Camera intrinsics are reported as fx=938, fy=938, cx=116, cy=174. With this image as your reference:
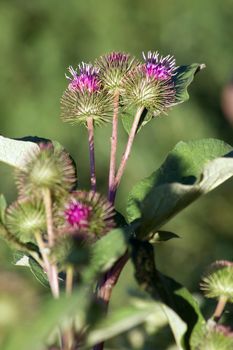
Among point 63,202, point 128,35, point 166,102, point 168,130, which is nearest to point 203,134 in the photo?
point 168,130

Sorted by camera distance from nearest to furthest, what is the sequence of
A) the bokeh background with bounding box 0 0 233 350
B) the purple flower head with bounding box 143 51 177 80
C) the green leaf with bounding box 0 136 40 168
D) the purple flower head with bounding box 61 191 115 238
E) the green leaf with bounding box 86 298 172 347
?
the green leaf with bounding box 86 298 172 347, the purple flower head with bounding box 61 191 115 238, the green leaf with bounding box 0 136 40 168, the purple flower head with bounding box 143 51 177 80, the bokeh background with bounding box 0 0 233 350

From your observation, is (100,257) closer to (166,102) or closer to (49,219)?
(49,219)

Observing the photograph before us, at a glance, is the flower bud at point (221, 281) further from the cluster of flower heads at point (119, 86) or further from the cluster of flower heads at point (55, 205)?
the cluster of flower heads at point (119, 86)

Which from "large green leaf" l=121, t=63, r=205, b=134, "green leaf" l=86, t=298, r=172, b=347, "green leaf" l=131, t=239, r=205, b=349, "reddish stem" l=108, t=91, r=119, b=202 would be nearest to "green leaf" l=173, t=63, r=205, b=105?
"large green leaf" l=121, t=63, r=205, b=134

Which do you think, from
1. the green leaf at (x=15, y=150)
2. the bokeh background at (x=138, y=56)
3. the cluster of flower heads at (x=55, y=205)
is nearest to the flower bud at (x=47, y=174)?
the cluster of flower heads at (x=55, y=205)

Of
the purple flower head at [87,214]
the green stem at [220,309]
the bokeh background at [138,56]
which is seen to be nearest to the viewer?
the purple flower head at [87,214]

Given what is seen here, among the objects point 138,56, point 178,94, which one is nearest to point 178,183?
point 178,94

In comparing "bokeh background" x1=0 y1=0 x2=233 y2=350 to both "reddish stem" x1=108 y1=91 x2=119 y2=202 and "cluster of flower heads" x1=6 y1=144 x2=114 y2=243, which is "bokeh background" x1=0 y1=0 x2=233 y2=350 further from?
"cluster of flower heads" x1=6 y1=144 x2=114 y2=243
